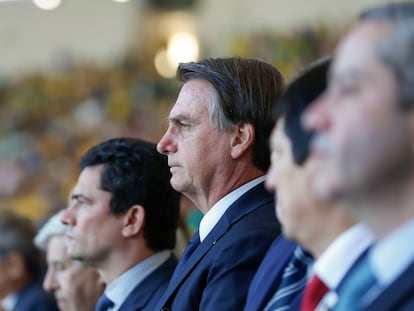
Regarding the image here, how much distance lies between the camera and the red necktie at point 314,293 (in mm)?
1749

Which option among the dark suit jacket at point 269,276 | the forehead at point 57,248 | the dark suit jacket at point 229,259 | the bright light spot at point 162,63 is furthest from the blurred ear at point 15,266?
the bright light spot at point 162,63

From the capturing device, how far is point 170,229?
3.17 metres

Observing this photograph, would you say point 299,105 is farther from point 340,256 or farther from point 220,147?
point 220,147

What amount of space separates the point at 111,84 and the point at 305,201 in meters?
8.75

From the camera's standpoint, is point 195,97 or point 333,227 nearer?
point 333,227

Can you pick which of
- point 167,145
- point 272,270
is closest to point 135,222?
point 167,145

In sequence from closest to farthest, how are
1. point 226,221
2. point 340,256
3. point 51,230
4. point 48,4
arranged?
point 340,256
point 226,221
point 51,230
point 48,4

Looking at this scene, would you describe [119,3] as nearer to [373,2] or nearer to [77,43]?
[77,43]

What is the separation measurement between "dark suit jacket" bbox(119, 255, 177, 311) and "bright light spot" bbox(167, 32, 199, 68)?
6771 millimetres

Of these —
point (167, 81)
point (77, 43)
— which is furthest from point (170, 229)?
point (77, 43)

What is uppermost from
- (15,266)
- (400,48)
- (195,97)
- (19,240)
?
(400,48)

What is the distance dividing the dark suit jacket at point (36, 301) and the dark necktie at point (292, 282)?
8.28 feet

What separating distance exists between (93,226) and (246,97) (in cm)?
78

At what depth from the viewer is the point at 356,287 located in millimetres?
1559
